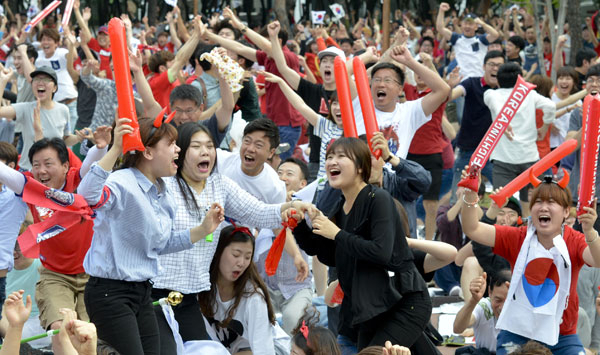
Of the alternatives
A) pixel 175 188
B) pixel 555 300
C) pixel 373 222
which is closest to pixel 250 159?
pixel 175 188

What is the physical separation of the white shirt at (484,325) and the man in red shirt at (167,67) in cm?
373

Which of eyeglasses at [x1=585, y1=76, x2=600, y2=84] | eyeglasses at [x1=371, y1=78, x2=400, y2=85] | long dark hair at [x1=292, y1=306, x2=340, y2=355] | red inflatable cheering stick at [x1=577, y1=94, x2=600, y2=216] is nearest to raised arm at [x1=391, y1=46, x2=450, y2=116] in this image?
eyeglasses at [x1=371, y1=78, x2=400, y2=85]

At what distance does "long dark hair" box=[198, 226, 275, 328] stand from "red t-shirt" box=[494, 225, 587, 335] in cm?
144

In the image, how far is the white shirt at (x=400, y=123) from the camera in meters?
6.51

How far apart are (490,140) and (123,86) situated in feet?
6.54

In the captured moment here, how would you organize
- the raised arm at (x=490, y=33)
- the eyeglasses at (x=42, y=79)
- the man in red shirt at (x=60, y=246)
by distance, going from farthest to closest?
the raised arm at (x=490, y=33) → the eyeglasses at (x=42, y=79) → the man in red shirt at (x=60, y=246)

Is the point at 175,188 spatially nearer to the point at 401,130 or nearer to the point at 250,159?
the point at 250,159

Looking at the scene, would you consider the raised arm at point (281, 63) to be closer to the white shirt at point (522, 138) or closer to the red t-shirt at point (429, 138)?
the red t-shirt at point (429, 138)

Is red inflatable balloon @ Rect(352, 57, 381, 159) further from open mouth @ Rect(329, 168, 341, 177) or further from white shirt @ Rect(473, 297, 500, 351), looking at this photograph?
white shirt @ Rect(473, 297, 500, 351)

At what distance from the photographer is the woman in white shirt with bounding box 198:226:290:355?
550cm

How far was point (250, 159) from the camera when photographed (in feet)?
20.0

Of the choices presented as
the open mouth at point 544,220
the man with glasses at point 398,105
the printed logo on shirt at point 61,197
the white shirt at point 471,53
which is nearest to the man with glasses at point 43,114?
the man with glasses at point 398,105

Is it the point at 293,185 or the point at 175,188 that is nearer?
the point at 175,188

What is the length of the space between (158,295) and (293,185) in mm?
2227
